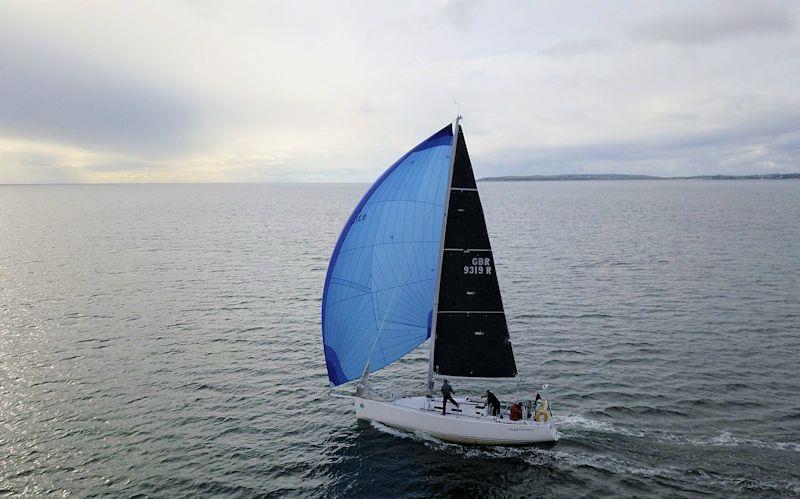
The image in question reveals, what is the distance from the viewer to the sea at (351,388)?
2155 centimetres

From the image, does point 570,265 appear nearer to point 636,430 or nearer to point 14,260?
point 636,430

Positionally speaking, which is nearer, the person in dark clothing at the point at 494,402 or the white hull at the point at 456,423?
the white hull at the point at 456,423

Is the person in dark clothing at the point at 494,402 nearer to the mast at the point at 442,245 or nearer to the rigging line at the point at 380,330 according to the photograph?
the mast at the point at 442,245

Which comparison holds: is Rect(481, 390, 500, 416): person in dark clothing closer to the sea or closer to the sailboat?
the sailboat

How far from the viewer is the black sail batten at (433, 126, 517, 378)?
2339 cm

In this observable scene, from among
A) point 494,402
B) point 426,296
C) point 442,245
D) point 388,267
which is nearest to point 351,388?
point 426,296

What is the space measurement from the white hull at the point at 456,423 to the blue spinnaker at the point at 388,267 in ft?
6.94

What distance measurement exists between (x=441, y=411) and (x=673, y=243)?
6615 centimetres

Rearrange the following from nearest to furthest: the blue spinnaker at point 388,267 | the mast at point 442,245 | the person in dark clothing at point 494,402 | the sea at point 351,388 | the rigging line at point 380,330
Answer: the sea at point 351,388, the mast at point 442,245, the person in dark clothing at point 494,402, the blue spinnaker at point 388,267, the rigging line at point 380,330

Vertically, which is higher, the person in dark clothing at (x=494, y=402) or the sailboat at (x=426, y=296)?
the sailboat at (x=426, y=296)

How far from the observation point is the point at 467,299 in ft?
79.6

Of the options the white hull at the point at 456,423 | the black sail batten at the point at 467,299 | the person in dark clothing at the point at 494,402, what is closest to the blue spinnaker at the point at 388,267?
the black sail batten at the point at 467,299

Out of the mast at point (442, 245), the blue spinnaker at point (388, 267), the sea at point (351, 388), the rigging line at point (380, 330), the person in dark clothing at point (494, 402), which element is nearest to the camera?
the sea at point (351, 388)

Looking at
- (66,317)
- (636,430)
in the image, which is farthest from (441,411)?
(66,317)
